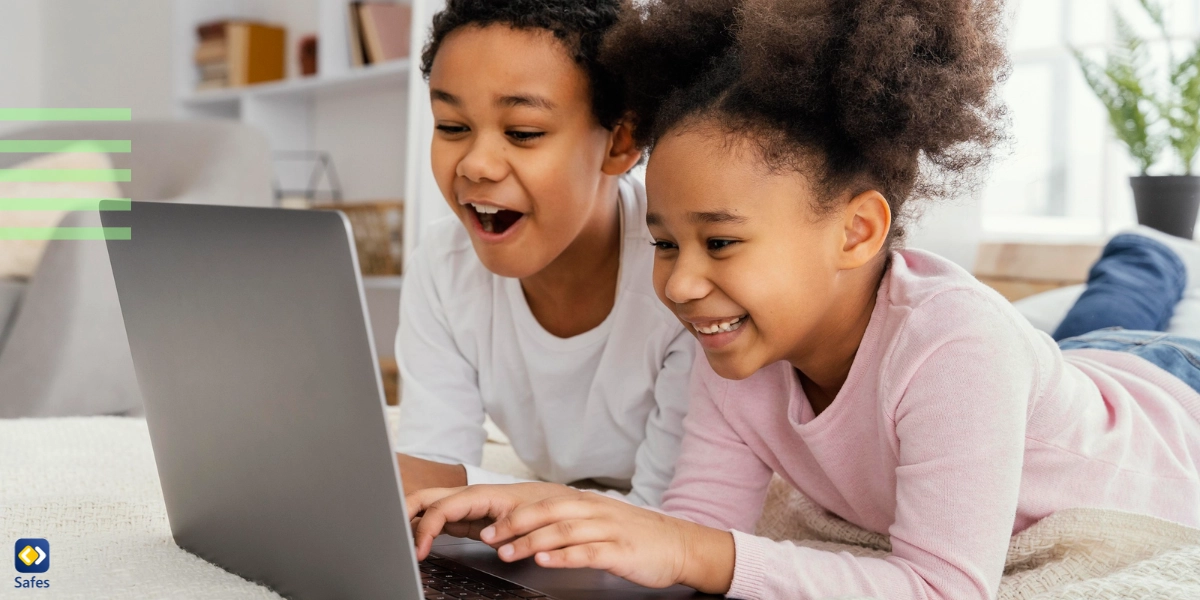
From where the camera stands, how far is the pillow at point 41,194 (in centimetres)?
202

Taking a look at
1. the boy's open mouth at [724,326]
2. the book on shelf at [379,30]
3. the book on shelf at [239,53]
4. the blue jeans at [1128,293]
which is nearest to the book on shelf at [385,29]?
the book on shelf at [379,30]

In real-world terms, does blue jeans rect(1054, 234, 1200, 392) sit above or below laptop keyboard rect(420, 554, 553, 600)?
above

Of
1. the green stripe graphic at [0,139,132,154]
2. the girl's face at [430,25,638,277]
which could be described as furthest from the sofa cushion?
the girl's face at [430,25,638,277]

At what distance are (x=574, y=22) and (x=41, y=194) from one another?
5.03 feet

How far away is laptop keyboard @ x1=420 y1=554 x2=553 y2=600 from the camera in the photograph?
0.66 metres

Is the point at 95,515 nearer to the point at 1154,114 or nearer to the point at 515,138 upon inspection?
the point at 515,138

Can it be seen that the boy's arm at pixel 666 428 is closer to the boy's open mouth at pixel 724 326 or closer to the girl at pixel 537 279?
the girl at pixel 537 279

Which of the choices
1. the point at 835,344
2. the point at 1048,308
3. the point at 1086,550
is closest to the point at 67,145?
the point at 835,344

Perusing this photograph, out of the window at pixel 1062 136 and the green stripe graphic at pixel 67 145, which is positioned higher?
the window at pixel 1062 136

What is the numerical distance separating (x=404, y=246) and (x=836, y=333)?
85.8 inches

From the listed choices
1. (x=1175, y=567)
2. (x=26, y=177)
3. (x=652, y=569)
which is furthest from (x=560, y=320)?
(x=26, y=177)

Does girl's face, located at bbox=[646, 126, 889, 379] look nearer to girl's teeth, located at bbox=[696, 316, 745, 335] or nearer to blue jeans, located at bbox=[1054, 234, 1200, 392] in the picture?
girl's teeth, located at bbox=[696, 316, 745, 335]

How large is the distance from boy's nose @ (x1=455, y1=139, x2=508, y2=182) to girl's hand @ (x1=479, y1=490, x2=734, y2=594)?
0.41 m

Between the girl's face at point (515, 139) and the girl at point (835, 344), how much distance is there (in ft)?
0.31
